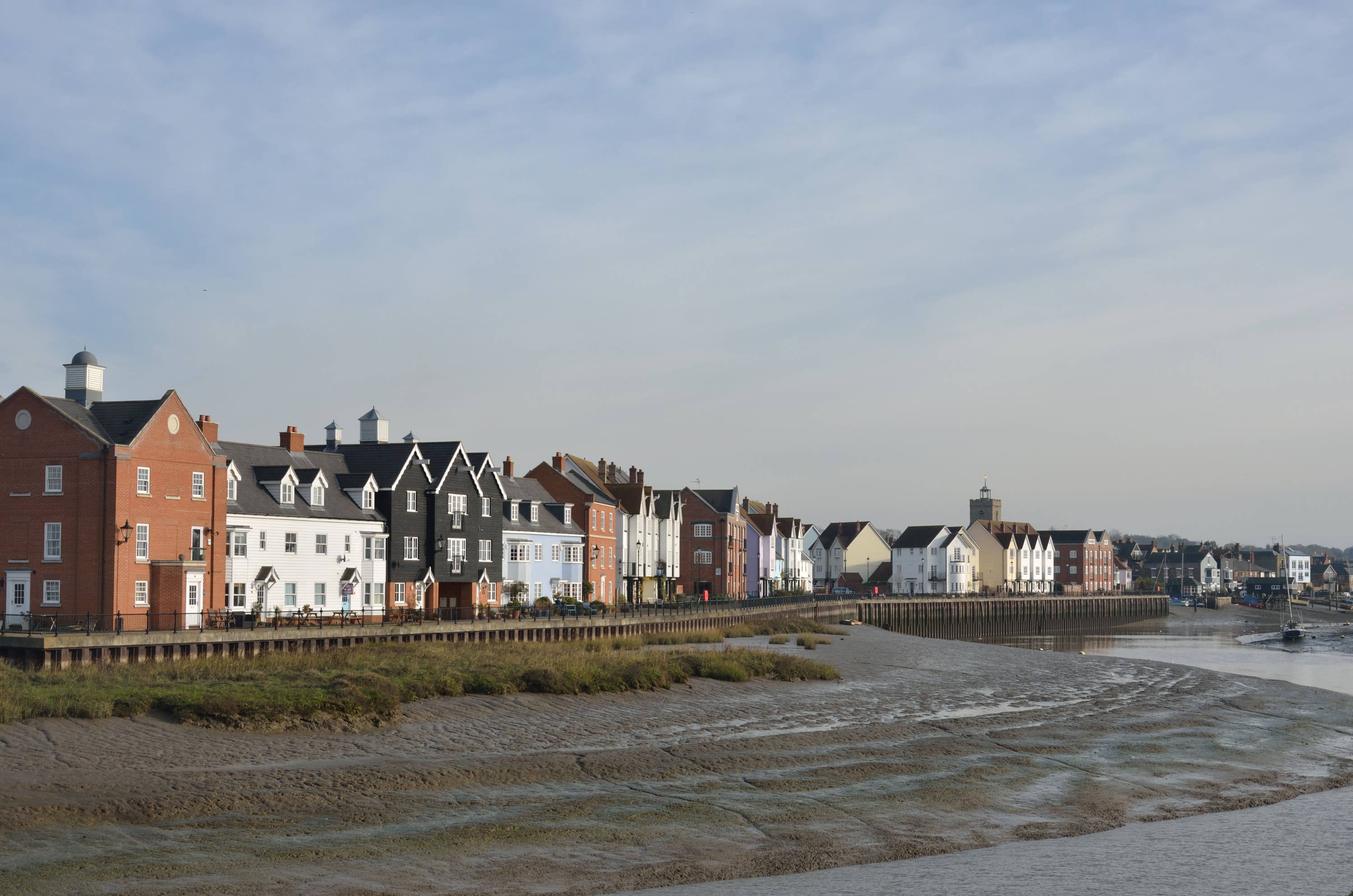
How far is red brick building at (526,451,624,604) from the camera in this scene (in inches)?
3383

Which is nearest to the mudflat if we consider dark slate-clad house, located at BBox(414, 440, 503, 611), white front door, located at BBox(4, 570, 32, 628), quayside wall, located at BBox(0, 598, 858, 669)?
quayside wall, located at BBox(0, 598, 858, 669)

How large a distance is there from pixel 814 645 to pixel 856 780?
Result: 3463 cm

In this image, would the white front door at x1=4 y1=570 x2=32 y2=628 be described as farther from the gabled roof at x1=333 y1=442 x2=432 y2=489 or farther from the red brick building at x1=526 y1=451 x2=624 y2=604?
the red brick building at x1=526 y1=451 x2=624 y2=604

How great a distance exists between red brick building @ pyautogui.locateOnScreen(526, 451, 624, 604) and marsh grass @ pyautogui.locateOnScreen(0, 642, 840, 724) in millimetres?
37444

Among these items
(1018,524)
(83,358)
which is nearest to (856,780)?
(83,358)

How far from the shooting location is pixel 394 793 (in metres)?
21.6

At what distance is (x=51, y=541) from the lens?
45.7 m

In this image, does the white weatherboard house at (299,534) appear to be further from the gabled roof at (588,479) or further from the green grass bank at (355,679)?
the gabled roof at (588,479)

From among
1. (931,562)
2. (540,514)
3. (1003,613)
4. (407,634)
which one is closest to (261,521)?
(407,634)

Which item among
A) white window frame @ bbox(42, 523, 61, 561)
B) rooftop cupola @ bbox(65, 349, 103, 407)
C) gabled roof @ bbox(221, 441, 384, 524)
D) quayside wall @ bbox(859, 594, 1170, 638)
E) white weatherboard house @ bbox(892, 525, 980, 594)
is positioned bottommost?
quayside wall @ bbox(859, 594, 1170, 638)

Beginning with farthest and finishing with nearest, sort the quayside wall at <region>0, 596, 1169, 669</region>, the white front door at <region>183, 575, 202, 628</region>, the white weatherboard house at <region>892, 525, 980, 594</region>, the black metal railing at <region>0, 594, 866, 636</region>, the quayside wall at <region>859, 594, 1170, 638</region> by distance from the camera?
1. the white weatherboard house at <region>892, 525, 980, 594</region>
2. the quayside wall at <region>859, 594, 1170, 638</region>
3. the white front door at <region>183, 575, 202, 628</region>
4. the black metal railing at <region>0, 594, 866, 636</region>
5. the quayside wall at <region>0, 596, 1169, 669</region>

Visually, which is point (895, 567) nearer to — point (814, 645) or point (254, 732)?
point (814, 645)

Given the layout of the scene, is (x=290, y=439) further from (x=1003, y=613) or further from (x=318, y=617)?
(x=1003, y=613)

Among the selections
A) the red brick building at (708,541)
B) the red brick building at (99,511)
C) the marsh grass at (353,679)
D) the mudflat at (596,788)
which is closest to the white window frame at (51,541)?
the red brick building at (99,511)
